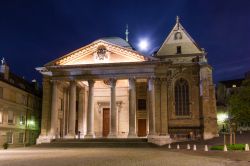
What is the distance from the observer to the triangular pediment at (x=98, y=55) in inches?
1566

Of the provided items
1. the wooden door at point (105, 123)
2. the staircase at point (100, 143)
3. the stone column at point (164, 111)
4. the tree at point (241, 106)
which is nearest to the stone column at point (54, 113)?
the staircase at point (100, 143)

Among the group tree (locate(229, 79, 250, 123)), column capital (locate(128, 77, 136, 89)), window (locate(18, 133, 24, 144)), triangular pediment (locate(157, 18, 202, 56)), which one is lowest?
window (locate(18, 133, 24, 144))

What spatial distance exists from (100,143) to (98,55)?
11811 mm

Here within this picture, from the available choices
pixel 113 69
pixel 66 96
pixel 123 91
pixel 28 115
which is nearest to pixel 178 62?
pixel 123 91

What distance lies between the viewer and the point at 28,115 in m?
45.8

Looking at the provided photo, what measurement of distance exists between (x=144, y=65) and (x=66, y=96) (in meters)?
12.7

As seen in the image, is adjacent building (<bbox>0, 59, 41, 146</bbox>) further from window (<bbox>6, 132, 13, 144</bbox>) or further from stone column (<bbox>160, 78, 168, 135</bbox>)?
stone column (<bbox>160, 78, 168, 135</bbox>)

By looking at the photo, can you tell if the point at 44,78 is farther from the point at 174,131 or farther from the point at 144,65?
the point at 174,131

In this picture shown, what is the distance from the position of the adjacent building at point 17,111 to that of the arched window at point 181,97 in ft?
71.3

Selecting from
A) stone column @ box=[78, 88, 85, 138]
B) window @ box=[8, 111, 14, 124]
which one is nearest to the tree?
stone column @ box=[78, 88, 85, 138]

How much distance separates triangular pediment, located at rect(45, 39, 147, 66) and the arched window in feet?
33.6

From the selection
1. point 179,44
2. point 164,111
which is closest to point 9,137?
point 164,111

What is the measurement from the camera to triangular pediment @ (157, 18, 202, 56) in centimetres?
4856

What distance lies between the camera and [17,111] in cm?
4225
